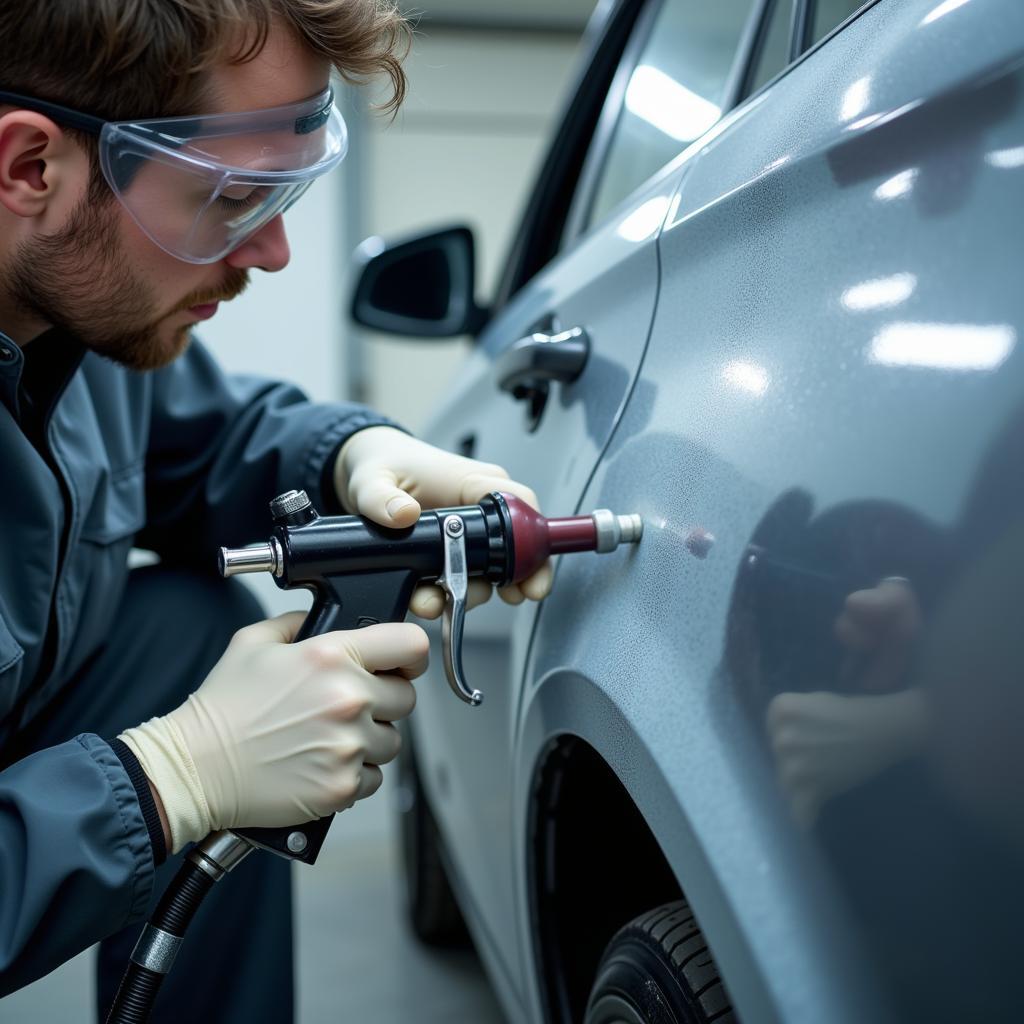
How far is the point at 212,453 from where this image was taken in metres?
1.33

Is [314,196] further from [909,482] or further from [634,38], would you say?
[909,482]

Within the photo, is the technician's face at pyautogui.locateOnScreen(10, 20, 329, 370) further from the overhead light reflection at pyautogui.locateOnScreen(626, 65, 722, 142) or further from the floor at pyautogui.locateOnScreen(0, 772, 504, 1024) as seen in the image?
the floor at pyautogui.locateOnScreen(0, 772, 504, 1024)

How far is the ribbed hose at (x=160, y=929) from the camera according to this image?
78 cm

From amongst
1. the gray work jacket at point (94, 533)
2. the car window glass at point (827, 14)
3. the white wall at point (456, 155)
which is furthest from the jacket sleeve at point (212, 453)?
the white wall at point (456, 155)

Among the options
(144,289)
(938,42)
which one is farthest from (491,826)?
(938,42)

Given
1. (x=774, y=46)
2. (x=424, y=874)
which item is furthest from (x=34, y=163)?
(x=424, y=874)

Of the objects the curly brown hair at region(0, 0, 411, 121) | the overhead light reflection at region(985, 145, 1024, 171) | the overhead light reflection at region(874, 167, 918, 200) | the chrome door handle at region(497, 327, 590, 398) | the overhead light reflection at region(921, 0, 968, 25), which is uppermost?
the curly brown hair at region(0, 0, 411, 121)

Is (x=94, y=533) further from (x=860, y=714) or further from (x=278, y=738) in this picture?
(x=860, y=714)

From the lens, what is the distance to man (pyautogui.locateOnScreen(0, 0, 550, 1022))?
79 centimetres

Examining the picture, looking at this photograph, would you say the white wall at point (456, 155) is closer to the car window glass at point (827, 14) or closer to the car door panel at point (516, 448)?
the car door panel at point (516, 448)

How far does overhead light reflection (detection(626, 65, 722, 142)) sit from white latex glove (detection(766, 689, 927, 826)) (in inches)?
24.8

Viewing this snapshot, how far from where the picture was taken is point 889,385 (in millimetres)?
495

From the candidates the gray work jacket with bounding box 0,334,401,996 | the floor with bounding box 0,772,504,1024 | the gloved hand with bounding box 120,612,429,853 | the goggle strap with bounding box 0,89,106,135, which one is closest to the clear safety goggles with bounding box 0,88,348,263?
the goggle strap with bounding box 0,89,106,135

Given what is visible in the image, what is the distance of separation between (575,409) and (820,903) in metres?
0.50
